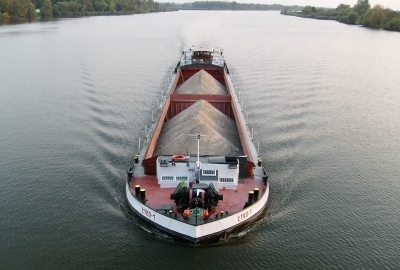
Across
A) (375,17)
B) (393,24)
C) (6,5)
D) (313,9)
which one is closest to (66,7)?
(6,5)

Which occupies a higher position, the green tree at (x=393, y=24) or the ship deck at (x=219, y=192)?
the green tree at (x=393, y=24)

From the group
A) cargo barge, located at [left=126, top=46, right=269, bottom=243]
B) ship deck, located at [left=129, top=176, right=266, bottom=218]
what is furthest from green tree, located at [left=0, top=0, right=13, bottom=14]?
ship deck, located at [left=129, top=176, right=266, bottom=218]

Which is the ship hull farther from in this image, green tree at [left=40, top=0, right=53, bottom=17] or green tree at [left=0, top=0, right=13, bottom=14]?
green tree at [left=40, top=0, right=53, bottom=17]

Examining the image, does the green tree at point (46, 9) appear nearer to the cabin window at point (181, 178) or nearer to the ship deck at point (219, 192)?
the ship deck at point (219, 192)

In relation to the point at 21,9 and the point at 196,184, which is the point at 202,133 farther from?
the point at 21,9

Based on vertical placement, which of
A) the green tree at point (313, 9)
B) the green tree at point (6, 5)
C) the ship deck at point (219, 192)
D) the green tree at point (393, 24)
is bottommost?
the ship deck at point (219, 192)

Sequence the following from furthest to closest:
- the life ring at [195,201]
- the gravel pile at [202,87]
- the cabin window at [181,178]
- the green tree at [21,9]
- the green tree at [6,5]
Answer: the green tree at [21,9] < the green tree at [6,5] < the gravel pile at [202,87] < the cabin window at [181,178] < the life ring at [195,201]

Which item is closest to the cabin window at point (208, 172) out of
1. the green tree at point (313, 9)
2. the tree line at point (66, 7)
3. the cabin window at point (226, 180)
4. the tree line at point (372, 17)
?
the cabin window at point (226, 180)
